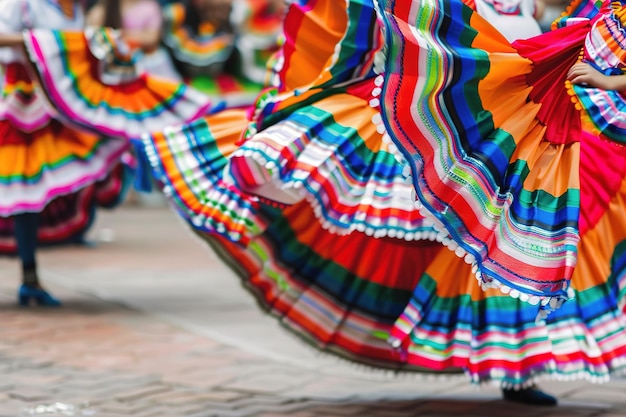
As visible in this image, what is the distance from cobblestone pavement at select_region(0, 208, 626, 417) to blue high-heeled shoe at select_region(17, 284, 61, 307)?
0.24 feet

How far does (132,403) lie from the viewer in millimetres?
4141

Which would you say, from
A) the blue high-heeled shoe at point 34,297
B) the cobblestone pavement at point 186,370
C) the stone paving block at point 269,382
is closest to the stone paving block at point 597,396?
the cobblestone pavement at point 186,370

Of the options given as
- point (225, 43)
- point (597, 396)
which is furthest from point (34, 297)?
point (225, 43)

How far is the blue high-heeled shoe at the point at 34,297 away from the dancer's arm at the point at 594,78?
3.50 m

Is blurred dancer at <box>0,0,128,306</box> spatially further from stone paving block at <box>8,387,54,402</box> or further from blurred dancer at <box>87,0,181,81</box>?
blurred dancer at <box>87,0,181,81</box>

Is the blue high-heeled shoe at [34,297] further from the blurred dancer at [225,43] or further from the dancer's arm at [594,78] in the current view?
the dancer's arm at [594,78]

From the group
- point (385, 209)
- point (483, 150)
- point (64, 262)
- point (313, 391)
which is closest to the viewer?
point (483, 150)

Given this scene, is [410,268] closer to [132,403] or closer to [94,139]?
[132,403]

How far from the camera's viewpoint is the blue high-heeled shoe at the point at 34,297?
618cm

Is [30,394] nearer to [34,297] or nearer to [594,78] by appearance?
[34,297]

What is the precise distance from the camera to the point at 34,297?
6.19 m

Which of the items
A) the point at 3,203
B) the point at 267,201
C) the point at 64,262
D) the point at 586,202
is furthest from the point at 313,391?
the point at 64,262

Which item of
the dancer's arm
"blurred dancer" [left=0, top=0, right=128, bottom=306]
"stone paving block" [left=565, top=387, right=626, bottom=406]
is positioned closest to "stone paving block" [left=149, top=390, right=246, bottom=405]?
"stone paving block" [left=565, top=387, right=626, bottom=406]

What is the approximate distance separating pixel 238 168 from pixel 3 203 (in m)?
2.49
